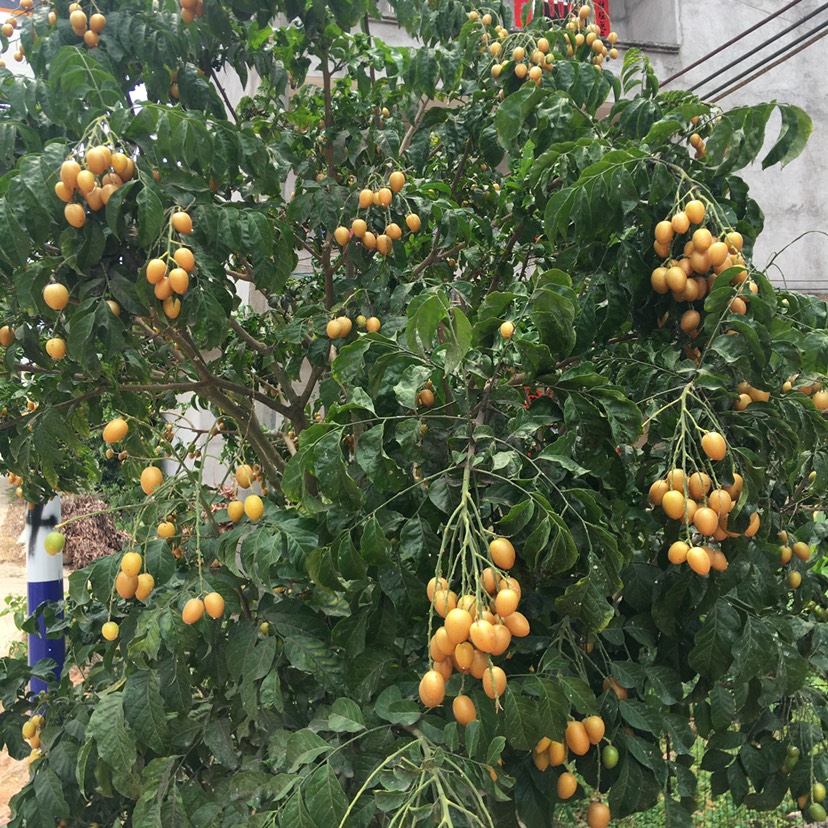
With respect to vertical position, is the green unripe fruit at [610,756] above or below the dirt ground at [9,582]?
above

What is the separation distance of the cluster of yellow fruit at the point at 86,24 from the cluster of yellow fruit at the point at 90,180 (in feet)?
1.68

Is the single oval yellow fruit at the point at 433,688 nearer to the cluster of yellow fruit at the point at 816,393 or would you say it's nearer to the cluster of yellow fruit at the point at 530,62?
the cluster of yellow fruit at the point at 816,393

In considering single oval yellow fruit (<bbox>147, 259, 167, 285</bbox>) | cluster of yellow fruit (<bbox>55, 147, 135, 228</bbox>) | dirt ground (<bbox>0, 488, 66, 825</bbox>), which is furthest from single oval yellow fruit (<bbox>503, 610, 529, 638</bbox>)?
dirt ground (<bbox>0, 488, 66, 825</bbox>)

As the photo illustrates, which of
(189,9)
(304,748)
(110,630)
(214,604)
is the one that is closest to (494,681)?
(304,748)

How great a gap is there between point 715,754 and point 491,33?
2.00 meters

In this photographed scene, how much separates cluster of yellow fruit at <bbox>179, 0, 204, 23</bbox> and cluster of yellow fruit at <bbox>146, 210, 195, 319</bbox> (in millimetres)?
630

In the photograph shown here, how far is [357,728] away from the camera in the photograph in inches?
41.5

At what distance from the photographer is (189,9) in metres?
1.67

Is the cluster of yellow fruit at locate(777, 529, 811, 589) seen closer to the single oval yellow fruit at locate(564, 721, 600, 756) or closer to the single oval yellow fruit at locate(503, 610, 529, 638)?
the single oval yellow fruit at locate(564, 721, 600, 756)

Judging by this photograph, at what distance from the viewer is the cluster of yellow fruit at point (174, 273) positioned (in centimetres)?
126

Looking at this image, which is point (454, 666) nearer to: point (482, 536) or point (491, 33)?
point (482, 536)

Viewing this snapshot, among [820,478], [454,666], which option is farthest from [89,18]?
[820,478]

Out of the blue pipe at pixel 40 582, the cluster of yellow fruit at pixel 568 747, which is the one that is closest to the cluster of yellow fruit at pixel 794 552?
the cluster of yellow fruit at pixel 568 747

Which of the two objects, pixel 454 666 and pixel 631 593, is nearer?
pixel 454 666
